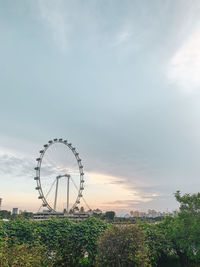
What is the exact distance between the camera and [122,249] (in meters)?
8.70

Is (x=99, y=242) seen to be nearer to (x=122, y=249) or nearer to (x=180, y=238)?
(x=122, y=249)

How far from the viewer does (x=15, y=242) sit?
370 inches

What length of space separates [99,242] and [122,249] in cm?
97

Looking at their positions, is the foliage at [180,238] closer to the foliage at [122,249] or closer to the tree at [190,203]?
the tree at [190,203]

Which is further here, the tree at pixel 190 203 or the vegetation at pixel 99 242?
the tree at pixel 190 203

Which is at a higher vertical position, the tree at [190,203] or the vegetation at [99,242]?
the tree at [190,203]

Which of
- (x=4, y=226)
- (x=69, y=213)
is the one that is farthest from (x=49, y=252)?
(x=69, y=213)

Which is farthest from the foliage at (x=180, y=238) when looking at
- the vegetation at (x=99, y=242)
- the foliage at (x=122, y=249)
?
the foliage at (x=122, y=249)

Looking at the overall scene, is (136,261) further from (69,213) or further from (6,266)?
(69,213)

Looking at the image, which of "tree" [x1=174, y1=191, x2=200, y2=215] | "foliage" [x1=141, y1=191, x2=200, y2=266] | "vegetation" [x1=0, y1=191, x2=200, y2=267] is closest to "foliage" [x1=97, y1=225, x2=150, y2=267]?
"vegetation" [x1=0, y1=191, x2=200, y2=267]

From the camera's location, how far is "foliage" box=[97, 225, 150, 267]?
849 centimetres

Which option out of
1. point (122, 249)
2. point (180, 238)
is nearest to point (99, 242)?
point (122, 249)

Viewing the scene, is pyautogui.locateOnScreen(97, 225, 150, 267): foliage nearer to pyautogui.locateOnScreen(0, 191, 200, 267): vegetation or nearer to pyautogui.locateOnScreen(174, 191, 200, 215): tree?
pyautogui.locateOnScreen(0, 191, 200, 267): vegetation

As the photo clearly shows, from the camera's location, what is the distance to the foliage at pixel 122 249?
8.49 metres
